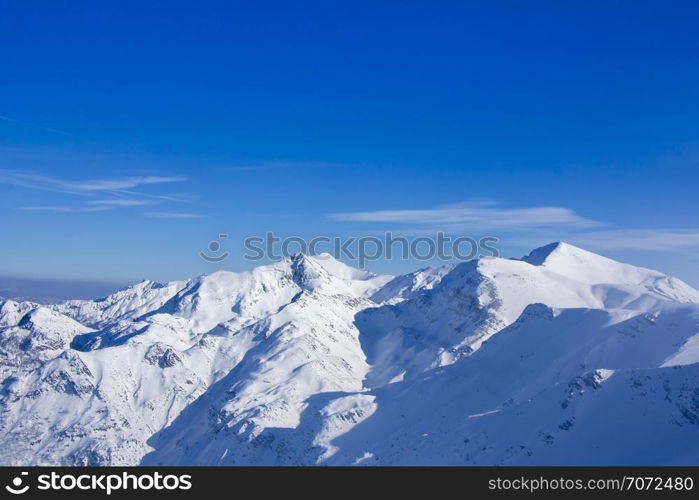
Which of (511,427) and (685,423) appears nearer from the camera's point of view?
(685,423)
